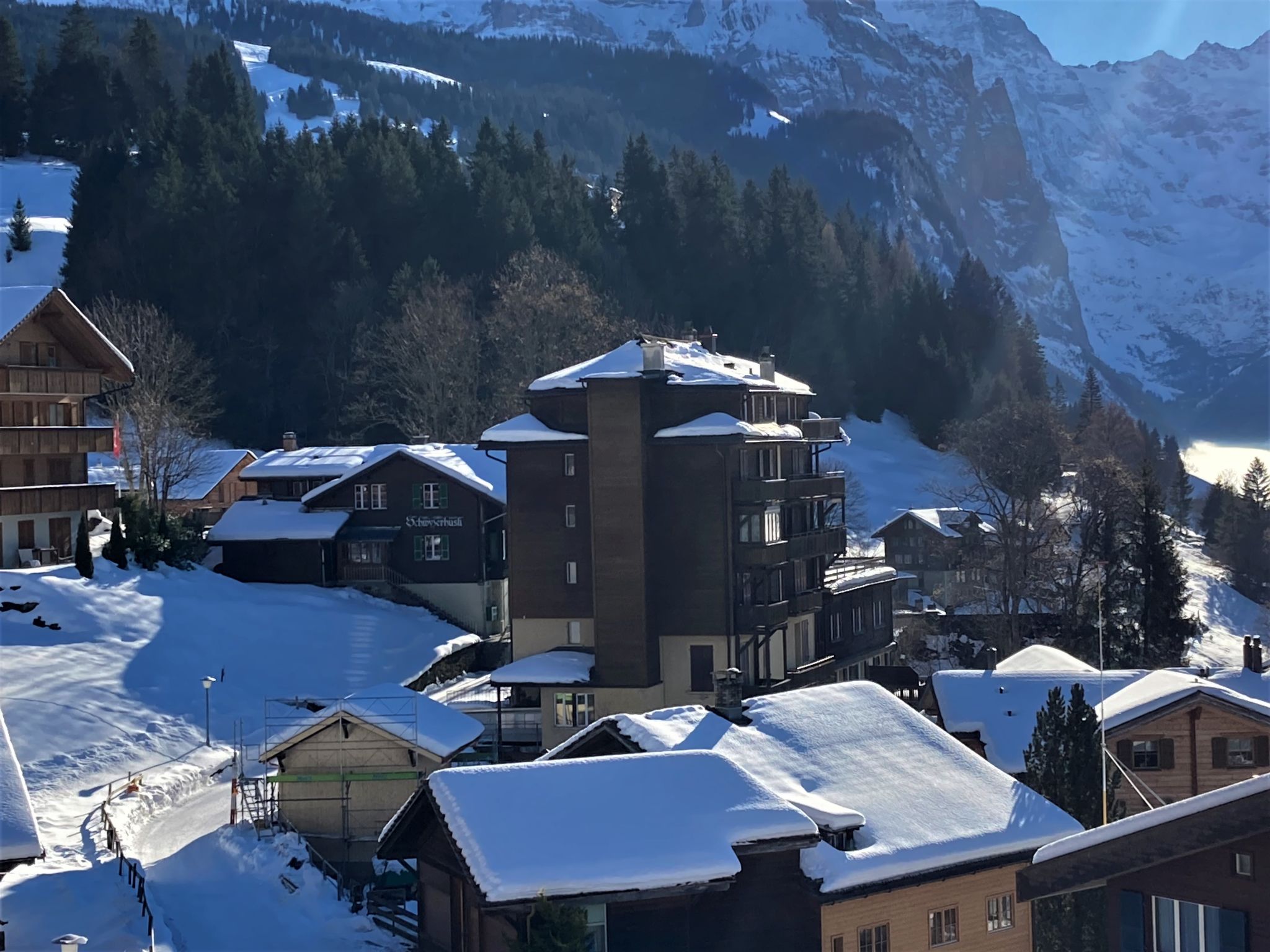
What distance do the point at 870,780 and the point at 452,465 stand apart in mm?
39626

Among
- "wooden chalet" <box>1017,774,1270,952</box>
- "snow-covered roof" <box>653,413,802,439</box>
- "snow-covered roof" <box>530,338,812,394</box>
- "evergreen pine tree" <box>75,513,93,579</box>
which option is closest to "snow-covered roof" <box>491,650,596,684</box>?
"snow-covered roof" <box>653,413,802,439</box>

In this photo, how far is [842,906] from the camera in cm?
2241

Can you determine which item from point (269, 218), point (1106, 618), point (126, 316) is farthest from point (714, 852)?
point (269, 218)

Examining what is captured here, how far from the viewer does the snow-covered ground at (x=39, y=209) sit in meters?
99.8

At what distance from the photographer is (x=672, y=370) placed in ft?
155

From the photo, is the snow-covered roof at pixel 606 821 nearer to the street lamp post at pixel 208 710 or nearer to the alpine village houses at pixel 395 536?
the street lamp post at pixel 208 710

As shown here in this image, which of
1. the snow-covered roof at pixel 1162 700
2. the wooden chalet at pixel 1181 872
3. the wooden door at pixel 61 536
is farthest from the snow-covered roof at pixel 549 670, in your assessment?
the wooden chalet at pixel 1181 872

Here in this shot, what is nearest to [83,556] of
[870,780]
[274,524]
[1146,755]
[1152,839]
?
[274,524]

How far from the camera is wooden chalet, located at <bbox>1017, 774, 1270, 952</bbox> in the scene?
46.3 ft

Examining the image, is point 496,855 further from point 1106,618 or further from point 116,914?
point 1106,618

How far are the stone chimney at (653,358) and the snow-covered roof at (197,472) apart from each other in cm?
3491

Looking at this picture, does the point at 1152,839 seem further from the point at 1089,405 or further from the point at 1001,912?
the point at 1089,405

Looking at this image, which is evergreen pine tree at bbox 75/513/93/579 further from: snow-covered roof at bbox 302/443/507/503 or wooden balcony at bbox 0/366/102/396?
snow-covered roof at bbox 302/443/507/503

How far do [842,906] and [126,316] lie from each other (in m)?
63.4
